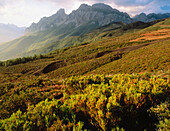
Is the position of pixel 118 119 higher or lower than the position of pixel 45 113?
lower

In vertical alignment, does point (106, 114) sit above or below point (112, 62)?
above

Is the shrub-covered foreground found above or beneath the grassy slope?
above

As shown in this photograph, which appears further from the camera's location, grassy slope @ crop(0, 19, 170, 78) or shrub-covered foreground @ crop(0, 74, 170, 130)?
grassy slope @ crop(0, 19, 170, 78)

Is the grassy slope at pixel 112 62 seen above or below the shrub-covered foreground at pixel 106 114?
below

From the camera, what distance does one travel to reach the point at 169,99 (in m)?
5.64

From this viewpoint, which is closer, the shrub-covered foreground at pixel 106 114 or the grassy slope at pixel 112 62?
the shrub-covered foreground at pixel 106 114

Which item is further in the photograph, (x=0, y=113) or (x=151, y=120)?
(x=0, y=113)

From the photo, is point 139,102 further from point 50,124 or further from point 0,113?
point 0,113

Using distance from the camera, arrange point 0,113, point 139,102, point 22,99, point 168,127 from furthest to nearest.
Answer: point 22,99, point 0,113, point 139,102, point 168,127

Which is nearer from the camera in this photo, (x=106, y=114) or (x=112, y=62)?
(x=106, y=114)

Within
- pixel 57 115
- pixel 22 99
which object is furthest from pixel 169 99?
pixel 22 99

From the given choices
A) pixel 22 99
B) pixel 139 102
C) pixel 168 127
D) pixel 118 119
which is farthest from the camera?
pixel 22 99

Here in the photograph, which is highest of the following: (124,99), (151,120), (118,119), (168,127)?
(124,99)

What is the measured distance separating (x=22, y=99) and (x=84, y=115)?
7611 millimetres
